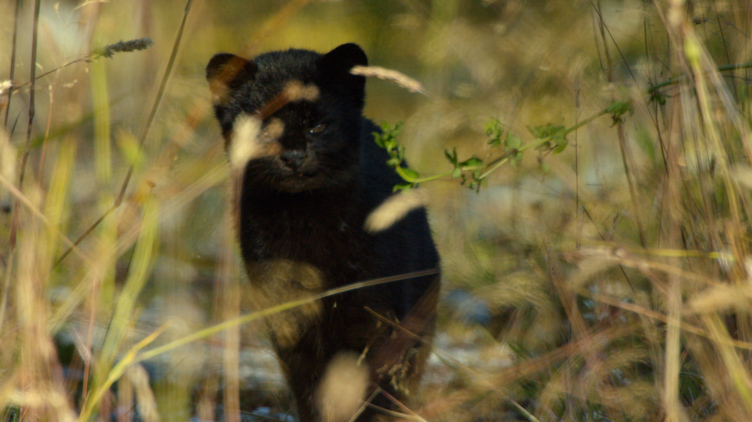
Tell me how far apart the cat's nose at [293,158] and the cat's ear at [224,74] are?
1.21 feet

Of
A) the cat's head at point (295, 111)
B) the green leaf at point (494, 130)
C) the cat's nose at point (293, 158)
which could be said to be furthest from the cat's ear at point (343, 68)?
the green leaf at point (494, 130)

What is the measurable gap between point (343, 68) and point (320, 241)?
647 millimetres

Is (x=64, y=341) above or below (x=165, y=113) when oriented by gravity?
below

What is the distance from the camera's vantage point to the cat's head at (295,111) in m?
2.35

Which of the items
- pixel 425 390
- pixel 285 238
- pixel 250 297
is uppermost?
pixel 285 238

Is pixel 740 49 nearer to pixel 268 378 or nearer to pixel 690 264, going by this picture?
pixel 690 264

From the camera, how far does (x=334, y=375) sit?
2.51m

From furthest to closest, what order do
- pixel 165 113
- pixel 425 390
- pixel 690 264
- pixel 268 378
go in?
pixel 268 378 < pixel 425 390 < pixel 165 113 < pixel 690 264

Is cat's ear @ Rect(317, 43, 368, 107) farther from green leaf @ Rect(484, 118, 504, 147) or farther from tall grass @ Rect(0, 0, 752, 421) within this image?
green leaf @ Rect(484, 118, 504, 147)

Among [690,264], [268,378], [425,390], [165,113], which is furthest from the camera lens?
[268,378]

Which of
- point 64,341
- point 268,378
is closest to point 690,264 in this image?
point 268,378

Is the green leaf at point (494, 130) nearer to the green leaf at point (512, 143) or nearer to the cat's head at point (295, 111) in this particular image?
the green leaf at point (512, 143)

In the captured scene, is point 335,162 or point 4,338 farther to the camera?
point 335,162

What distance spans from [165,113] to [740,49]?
158 cm
